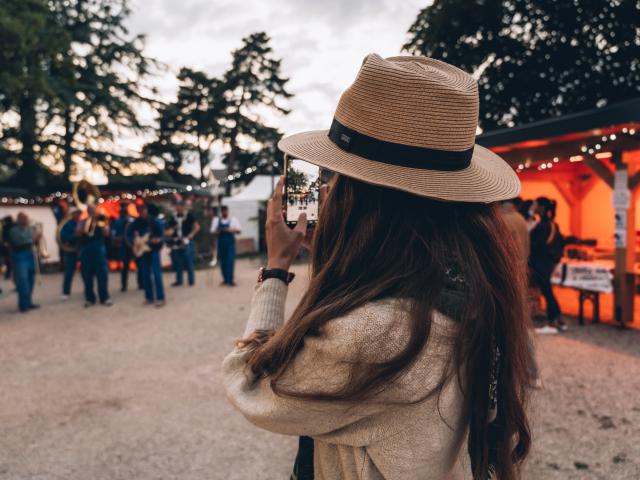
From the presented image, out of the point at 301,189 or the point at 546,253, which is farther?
the point at 546,253

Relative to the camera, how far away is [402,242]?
3.30 feet

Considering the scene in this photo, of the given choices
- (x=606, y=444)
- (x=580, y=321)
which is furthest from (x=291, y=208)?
(x=580, y=321)

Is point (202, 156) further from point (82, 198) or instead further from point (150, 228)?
point (150, 228)

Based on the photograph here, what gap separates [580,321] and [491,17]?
41.5 ft

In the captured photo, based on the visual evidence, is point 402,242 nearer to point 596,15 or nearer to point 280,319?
point 280,319

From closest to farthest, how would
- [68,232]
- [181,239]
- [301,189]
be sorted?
[301,189]
[68,232]
[181,239]


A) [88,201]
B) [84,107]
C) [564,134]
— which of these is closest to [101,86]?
[84,107]

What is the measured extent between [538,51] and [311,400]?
1803cm

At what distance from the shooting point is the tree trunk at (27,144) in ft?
63.4

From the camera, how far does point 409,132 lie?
3.38ft

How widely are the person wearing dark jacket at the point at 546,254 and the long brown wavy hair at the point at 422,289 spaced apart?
578 centimetres

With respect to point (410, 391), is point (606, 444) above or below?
below

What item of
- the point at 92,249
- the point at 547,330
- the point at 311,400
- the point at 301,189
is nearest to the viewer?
the point at 311,400

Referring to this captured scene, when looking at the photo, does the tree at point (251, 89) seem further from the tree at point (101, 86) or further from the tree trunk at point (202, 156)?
the tree at point (101, 86)
